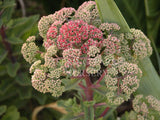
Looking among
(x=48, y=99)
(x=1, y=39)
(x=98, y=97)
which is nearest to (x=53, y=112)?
(x=48, y=99)

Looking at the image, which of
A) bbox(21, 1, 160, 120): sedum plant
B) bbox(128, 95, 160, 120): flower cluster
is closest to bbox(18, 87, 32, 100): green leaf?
bbox(21, 1, 160, 120): sedum plant

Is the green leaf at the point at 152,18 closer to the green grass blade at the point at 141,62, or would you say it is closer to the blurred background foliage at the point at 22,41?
the blurred background foliage at the point at 22,41

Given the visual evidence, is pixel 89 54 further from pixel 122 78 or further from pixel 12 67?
pixel 12 67

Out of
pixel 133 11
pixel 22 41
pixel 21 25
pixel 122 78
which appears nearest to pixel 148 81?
pixel 122 78

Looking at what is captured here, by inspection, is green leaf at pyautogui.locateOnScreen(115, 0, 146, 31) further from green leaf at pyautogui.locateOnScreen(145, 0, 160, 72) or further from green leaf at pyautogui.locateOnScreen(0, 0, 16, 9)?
green leaf at pyautogui.locateOnScreen(0, 0, 16, 9)

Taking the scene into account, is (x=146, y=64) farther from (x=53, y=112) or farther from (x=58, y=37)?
(x=53, y=112)
